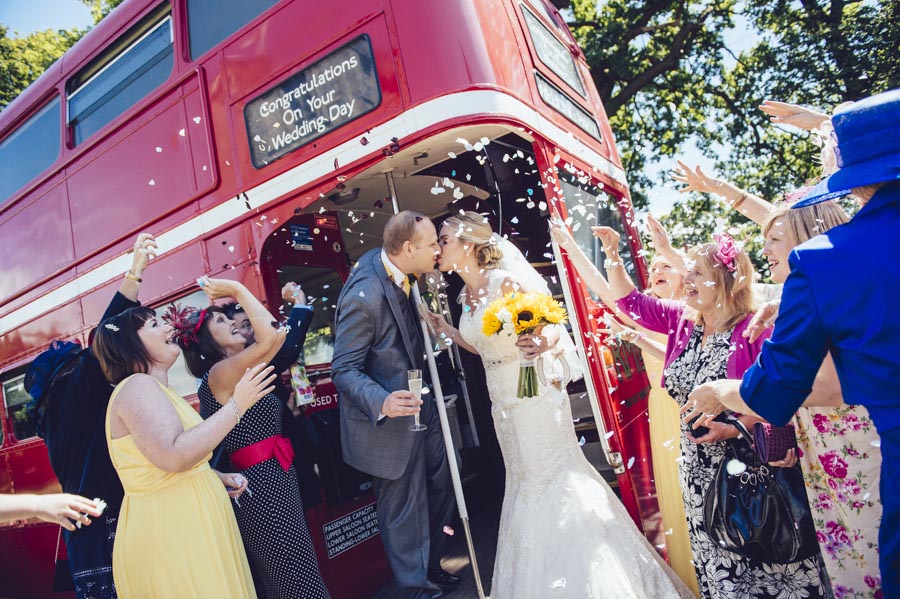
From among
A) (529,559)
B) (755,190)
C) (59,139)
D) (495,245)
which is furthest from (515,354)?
(755,190)

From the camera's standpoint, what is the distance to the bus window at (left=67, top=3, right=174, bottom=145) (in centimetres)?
469

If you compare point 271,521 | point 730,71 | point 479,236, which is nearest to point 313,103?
point 479,236

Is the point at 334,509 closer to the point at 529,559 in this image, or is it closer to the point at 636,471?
the point at 529,559

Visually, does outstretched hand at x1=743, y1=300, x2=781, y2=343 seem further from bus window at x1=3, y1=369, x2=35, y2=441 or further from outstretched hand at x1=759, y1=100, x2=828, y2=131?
bus window at x1=3, y1=369, x2=35, y2=441

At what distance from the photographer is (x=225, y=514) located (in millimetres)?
2955

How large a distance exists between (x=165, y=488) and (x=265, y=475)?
0.63m

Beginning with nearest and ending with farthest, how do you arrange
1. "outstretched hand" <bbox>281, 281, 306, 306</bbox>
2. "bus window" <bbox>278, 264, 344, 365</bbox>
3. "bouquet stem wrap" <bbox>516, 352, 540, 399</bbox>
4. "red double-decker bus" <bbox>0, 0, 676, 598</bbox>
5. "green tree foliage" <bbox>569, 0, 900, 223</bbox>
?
"bouquet stem wrap" <bbox>516, 352, 540, 399</bbox>, "red double-decker bus" <bbox>0, 0, 676, 598</bbox>, "outstretched hand" <bbox>281, 281, 306, 306</bbox>, "bus window" <bbox>278, 264, 344, 365</bbox>, "green tree foliage" <bbox>569, 0, 900, 223</bbox>

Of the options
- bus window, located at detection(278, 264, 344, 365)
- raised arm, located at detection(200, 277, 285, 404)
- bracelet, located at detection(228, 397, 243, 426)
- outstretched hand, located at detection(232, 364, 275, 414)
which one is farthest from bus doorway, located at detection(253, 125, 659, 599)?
bracelet, located at detection(228, 397, 243, 426)

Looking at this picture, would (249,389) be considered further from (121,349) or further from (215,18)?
(215,18)

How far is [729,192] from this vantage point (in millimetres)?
3252

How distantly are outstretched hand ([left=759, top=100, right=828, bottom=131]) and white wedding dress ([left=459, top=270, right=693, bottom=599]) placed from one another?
5.97 ft

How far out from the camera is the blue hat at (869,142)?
4.94ft

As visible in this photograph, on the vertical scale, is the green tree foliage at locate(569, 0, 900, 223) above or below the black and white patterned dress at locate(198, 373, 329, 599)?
above

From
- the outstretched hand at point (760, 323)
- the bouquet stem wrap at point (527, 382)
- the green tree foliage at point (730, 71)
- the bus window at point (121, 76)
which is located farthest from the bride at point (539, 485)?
the green tree foliage at point (730, 71)
